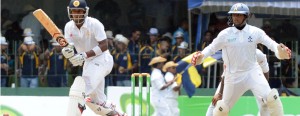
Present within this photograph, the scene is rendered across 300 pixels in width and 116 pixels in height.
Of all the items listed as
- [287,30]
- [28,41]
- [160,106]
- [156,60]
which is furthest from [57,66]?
[287,30]

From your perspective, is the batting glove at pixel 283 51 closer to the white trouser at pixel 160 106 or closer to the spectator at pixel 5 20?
the white trouser at pixel 160 106

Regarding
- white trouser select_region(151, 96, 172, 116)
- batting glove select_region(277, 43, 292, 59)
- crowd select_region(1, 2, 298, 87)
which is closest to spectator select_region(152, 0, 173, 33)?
crowd select_region(1, 2, 298, 87)

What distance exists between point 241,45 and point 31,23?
10.6 m

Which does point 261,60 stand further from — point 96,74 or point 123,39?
point 123,39

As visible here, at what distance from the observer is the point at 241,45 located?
47.8ft

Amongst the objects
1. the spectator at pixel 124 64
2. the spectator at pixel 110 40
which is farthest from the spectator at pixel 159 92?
the spectator at pixel 110 40

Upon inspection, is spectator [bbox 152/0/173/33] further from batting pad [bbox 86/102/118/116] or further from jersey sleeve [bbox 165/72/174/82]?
batting pad [bbox 86/102/118/116]

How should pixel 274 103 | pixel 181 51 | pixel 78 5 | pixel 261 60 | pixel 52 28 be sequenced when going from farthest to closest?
pixel 181 51
pixel 261 60
pixel 78 5
pixel 52 28
pixel 274 103

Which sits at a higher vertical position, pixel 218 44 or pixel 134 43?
pixel 134 43

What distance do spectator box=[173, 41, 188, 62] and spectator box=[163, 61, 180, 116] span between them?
2.41 feet

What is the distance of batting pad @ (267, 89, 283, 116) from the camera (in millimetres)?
14445

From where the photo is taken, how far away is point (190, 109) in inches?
769

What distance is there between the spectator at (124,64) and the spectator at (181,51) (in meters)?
0.98

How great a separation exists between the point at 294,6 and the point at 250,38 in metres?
7.26
